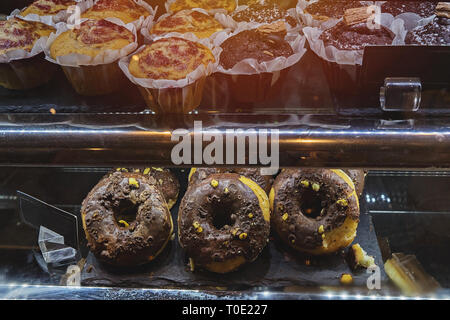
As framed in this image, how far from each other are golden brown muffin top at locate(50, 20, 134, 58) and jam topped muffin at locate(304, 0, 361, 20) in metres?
0.88

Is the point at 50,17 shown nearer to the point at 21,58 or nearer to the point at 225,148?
the point at 21,58

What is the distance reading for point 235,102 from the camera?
1.60 meters

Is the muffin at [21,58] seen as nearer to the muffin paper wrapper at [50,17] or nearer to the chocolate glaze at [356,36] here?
the muffin paper wrapper at [50,17]

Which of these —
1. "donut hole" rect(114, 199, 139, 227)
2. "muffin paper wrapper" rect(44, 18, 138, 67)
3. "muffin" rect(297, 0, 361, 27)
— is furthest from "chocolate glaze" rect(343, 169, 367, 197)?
"muffin paper wrapper" rect(44, 18, 138, 67)

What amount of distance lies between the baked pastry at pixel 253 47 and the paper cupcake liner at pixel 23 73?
2.34 ft

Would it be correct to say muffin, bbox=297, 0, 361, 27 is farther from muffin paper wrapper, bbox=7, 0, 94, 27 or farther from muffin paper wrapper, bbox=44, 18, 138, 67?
muffin paper wrapper, bbox=7, 0, 94, 27

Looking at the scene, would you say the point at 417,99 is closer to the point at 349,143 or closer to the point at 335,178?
the point at 349,143

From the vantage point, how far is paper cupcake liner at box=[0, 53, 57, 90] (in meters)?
1.67

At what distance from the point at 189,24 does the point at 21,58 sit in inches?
28.9

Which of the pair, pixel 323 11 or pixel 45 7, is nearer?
pixel 45 7

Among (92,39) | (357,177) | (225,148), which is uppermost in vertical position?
(92,39)

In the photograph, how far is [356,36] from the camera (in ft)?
5.50

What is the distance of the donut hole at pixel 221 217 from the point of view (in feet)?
6.82

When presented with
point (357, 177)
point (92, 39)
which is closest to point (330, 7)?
point (357, 177)
